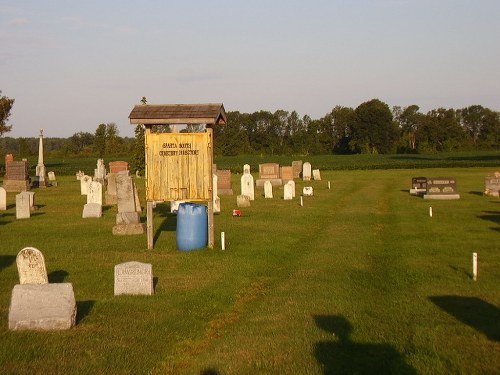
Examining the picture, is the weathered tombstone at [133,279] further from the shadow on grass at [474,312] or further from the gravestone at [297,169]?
the gravestone at [297,169]

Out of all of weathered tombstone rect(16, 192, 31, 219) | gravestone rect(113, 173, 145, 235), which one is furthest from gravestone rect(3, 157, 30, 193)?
gravestone rect(113, 173, 145, 235)

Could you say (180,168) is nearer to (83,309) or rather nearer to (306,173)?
(83,309)

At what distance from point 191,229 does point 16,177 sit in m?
30.1

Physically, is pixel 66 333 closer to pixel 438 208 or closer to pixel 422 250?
pixel 422 250

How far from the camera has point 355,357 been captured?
9.17m

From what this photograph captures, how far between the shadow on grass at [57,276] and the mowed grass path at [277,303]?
4 cm

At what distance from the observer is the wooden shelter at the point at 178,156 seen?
19.4 metres

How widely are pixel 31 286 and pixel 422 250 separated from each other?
11.3 meters

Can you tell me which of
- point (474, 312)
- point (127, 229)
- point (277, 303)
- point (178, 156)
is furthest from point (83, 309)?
point (127, 229)

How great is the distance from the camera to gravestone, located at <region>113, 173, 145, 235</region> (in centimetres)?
2242

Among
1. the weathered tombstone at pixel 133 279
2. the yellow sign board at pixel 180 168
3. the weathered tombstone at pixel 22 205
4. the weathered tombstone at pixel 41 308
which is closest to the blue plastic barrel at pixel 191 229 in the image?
the yellow sign board at pixel 180 168

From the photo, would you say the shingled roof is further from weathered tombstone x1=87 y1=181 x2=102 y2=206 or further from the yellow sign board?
weathered tombstone x1=87 y1=181 x2=102 y2=206

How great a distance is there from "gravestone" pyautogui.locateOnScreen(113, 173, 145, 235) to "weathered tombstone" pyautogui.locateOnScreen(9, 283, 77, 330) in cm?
1179

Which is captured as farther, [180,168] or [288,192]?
[288,192]
